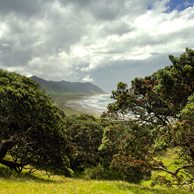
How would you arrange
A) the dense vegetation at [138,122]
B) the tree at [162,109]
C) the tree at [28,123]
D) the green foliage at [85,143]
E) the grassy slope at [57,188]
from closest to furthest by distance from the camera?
the grassy slope at [57,188], the tree at [162,109], the dense vegetation at [138,122], the tree at [28,123], the green foliage at [85,143]

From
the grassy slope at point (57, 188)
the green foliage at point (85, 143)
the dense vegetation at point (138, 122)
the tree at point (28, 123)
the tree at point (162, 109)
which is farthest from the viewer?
the green foliage at point (85, 143)

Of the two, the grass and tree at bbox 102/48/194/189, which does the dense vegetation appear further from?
the grass

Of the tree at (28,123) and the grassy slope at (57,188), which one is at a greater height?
the tree at (28,123)

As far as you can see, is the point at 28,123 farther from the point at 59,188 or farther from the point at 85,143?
the point at 85,143

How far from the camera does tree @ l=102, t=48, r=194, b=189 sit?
11.0 metres

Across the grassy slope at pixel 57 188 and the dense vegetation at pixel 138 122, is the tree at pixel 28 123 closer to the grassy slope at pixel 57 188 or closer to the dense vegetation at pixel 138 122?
the dense vegetation at pixel 138 122

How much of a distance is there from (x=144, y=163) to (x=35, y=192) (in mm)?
9998

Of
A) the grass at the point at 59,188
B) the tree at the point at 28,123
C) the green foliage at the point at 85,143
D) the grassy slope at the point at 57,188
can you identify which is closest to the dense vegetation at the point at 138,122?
the tree at the point at 28,123

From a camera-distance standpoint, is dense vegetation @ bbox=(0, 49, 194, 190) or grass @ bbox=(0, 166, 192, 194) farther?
dense vegetation @ bbox=(0, 49, 194, 190)

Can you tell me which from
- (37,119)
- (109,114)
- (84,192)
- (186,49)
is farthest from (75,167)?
(186,49)

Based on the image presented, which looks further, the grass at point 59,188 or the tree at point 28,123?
the tree at point 28,123

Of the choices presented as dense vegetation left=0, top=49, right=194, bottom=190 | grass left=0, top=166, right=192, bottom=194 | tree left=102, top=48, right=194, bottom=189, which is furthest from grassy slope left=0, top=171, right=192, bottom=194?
tree left=102, top=48, right=194, bottom=189

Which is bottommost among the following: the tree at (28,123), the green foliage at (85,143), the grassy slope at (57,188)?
the green foliage at (85,143)

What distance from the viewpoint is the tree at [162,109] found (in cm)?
1104
